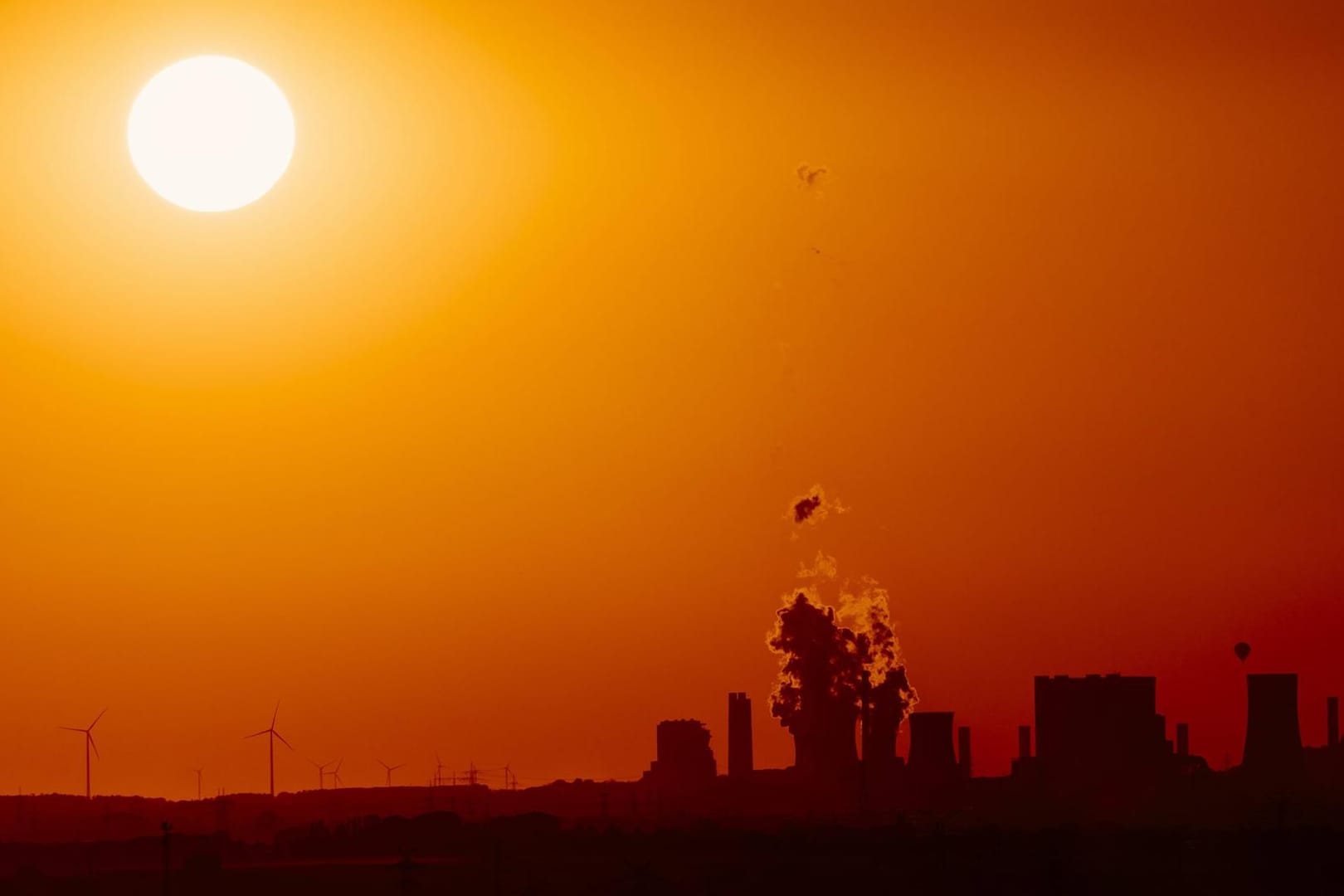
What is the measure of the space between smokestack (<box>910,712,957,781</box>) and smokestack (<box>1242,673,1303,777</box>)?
21153 mm

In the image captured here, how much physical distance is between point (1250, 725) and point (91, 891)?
322ft

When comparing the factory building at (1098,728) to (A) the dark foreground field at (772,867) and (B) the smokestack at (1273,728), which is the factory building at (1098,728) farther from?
(A) the dark foreground field at (772,867)

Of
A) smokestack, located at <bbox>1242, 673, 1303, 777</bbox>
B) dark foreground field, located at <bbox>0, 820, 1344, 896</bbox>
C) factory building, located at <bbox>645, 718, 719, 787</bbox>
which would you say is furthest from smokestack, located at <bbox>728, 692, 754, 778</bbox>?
dark foreground field, located at <bbox>0, 820, 1344, 896</bbox>

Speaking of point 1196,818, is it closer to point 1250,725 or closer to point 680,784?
point 1250,725

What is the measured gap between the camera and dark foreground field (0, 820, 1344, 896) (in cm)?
10512

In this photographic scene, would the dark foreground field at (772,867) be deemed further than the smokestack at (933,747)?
No

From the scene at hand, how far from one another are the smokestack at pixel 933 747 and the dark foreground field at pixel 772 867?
159 feet

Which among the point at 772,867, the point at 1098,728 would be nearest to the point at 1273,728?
the point at 1098,728

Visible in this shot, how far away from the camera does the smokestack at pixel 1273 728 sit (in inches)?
6737

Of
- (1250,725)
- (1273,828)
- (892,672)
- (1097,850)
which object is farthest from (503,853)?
(1250,725)

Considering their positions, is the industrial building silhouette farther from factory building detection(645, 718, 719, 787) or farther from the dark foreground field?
the dark foreground field

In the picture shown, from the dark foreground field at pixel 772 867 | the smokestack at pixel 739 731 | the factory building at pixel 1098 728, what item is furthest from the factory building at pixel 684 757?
the dark foreground field at pixel 772 867

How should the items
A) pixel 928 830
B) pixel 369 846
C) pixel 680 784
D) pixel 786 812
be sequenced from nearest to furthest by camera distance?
pixel 369 846 → pixel 928 830 → pixel 786 812 → pixel 680 784

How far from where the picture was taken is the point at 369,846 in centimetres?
12762
